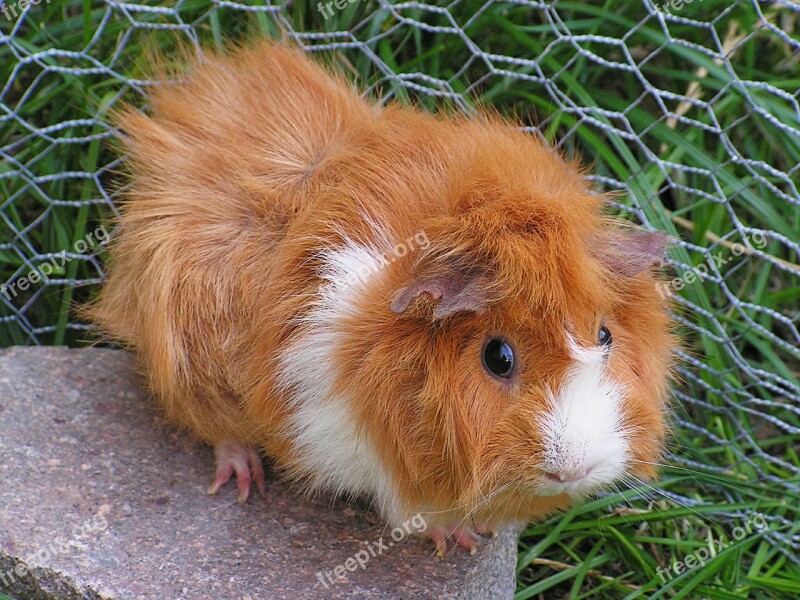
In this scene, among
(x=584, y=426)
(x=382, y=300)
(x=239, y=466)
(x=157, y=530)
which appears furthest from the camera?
→ (x=239, y=466)

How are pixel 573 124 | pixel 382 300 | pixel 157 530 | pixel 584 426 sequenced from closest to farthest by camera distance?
pixel 584 426 < pixel 382 300 < pixel 157 530 < pixel 573 124

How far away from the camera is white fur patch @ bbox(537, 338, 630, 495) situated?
1287 millimetres

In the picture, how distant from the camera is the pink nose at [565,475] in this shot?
50.9 inches

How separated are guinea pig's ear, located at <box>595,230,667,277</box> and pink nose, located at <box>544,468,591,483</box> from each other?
1.13 feet

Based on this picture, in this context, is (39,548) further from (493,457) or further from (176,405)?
(493,457)

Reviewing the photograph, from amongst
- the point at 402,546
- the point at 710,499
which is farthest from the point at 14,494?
the point at 710,499

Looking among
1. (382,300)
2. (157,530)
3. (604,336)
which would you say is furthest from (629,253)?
(157,530)

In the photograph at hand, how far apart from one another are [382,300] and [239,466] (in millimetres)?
605

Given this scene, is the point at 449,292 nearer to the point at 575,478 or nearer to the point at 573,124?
the point at 575,478

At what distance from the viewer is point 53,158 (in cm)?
225

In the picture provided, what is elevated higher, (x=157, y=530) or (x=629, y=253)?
(x=629, y=253)

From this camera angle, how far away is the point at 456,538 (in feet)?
5.71

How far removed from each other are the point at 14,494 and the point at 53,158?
91cm

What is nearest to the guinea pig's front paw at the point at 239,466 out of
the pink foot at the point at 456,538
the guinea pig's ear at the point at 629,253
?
the pink foot at the point at 456,538
